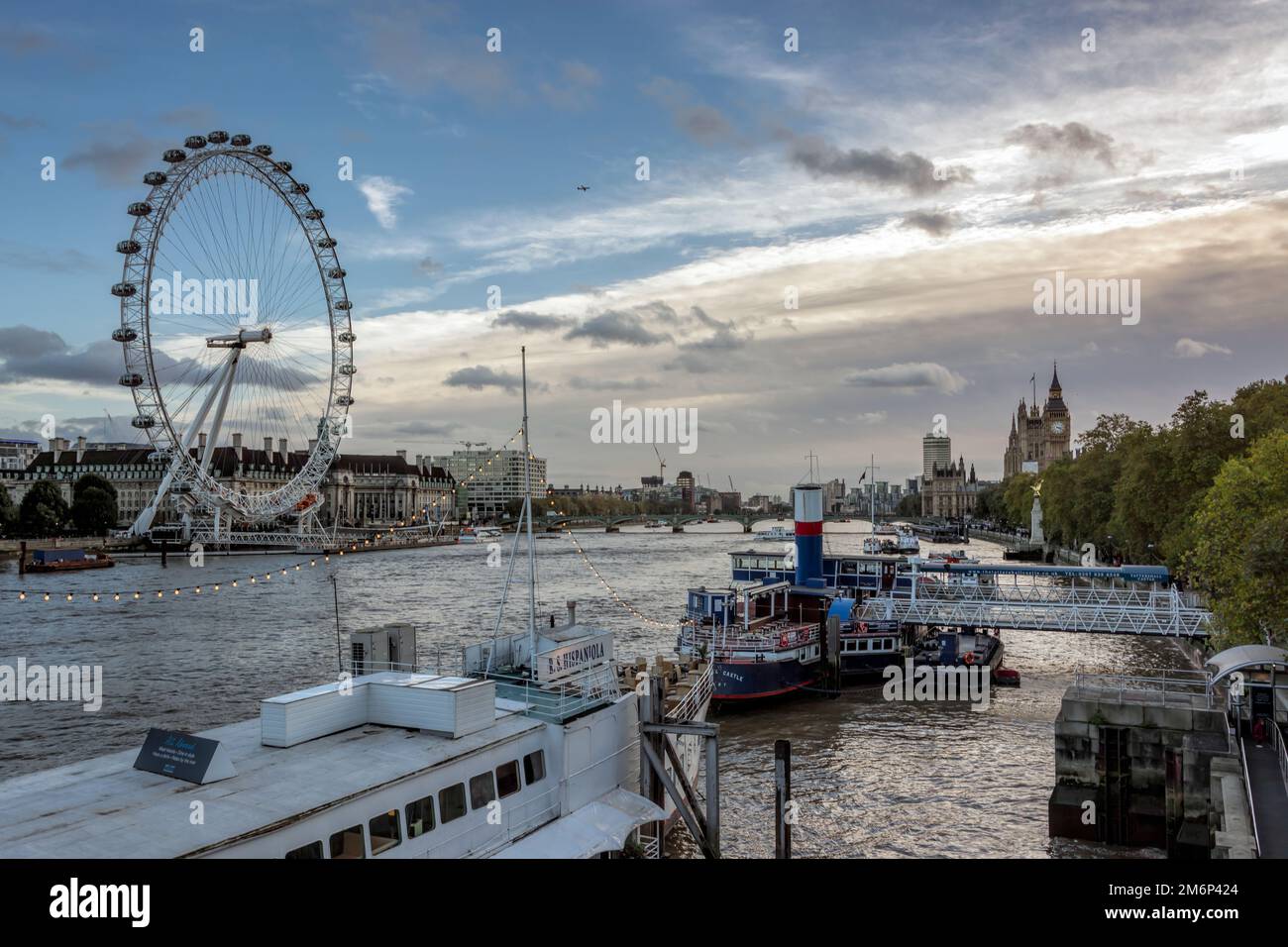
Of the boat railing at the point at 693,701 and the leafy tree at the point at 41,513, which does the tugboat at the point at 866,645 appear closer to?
the boat railing at the point at 693,701

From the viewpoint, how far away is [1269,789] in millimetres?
17734

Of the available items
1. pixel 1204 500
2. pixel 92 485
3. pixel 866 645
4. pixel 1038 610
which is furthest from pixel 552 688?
pixel 92 485

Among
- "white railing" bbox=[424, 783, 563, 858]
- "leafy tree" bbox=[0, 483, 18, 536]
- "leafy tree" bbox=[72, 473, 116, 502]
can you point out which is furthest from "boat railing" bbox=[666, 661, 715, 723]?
"leafy tree" bbox=[72, 473, 116, 502]

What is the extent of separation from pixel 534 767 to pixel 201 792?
5.45 metres

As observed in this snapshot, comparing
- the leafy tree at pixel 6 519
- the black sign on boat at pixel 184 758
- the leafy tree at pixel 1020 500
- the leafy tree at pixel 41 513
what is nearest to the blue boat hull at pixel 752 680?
the black sign on boat at pixel 184 758

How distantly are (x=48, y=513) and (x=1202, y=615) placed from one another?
394 feet

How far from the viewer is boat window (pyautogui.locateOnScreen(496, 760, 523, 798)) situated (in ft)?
51.4

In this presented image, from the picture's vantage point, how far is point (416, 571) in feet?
319

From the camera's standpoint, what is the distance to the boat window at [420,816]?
1386 cm

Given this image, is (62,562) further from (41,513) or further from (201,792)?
(201,792)
